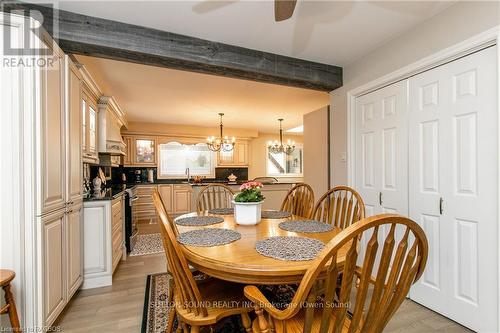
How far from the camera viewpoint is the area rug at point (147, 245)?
3484 millimetres

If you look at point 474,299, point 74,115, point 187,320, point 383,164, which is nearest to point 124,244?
point 74,115

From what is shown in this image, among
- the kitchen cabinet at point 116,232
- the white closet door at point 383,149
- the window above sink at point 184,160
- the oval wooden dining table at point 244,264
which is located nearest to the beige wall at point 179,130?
the window above sink at point 184,160

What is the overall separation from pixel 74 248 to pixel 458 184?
3.21m

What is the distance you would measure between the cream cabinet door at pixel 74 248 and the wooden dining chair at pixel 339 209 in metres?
2.10

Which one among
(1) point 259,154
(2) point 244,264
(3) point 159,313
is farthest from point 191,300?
(1) point 259,154

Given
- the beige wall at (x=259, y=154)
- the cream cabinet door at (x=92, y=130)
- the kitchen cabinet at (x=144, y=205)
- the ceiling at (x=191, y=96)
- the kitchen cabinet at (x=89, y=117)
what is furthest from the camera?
the beige wall at (x=259, y=154)

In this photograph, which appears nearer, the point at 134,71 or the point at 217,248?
the point at 217,248

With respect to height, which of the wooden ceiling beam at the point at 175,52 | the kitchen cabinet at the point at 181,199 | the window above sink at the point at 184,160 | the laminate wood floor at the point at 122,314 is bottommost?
the laminate wood floor at the point at 122,314

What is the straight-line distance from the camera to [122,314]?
1.96 meters

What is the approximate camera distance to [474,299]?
1.75 m

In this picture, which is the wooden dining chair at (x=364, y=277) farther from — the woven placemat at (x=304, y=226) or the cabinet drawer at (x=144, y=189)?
the cabinet drawer at (x=144, y=189)

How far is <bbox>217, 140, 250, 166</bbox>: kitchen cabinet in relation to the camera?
7.05m

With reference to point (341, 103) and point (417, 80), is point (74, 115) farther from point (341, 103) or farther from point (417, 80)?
point (417, 80)

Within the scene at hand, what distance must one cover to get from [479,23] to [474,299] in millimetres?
1994
